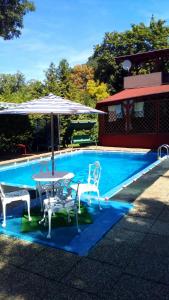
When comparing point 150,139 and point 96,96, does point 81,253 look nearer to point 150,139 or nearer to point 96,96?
point 150,139

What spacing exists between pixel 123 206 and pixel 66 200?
171cm

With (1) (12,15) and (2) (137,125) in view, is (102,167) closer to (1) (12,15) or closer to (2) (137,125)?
(2) (137,125)

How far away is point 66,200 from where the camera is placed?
19.7 feet

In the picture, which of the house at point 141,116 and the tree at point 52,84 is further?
the tree at point 52,84

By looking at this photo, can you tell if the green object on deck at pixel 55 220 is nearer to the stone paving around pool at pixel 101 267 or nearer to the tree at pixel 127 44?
the stone paving around pool at pixel 101 267

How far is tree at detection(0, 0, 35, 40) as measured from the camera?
58.8 feet

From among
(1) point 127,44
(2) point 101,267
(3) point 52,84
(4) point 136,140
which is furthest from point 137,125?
(1) point 127,44

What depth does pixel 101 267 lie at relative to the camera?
4.45 m

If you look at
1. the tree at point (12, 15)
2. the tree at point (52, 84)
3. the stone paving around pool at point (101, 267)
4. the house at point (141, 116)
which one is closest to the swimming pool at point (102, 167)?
the house at point (141, 116)

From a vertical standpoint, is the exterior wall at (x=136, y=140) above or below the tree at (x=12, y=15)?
below

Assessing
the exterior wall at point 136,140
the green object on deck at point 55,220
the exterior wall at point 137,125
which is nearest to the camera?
the green object on deck at point 55,220

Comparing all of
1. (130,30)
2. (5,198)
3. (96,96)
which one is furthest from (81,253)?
(130,30)

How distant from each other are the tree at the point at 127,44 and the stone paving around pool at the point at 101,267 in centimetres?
3485

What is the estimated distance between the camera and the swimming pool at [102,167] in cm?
1273
